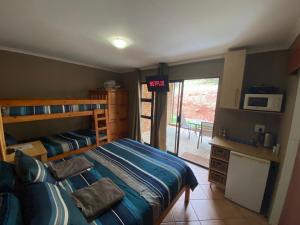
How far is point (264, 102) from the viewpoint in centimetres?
196

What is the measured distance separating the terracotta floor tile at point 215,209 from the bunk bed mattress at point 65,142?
2.42m

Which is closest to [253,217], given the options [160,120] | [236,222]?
[236,222]

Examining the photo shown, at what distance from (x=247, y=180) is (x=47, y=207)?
240 centimetres

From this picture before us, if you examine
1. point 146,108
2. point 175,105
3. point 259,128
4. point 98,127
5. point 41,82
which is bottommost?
point 98,127

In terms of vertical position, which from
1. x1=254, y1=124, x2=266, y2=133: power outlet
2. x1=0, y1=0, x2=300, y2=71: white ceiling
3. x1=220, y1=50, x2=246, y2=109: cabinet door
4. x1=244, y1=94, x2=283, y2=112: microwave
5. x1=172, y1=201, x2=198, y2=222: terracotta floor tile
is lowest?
x1=172, y1=201, x2=198, y2=222: terracotta floor tile

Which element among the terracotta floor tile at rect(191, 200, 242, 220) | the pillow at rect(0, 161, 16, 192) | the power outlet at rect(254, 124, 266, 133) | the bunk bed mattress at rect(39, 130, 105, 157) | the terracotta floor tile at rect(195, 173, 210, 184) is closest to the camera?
the pillow at rect(0, 161, 16, 192)

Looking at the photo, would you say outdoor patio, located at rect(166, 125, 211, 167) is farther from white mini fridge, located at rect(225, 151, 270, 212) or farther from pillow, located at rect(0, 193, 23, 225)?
pillow, located at rect(0, 193, 23, 225)

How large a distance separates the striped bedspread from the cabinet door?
53.6 inches

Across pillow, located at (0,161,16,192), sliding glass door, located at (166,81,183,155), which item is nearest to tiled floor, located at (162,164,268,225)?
sliding glass door, located at (166,81,183,155)

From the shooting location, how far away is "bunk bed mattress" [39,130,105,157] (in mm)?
2473

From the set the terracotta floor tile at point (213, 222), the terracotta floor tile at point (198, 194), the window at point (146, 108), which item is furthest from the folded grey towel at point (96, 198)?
the window at point (146, 108)

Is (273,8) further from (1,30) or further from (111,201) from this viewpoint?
(1,30)

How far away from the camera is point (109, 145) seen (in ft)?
8.00

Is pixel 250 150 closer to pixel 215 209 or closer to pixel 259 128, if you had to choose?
pixel 259 128
